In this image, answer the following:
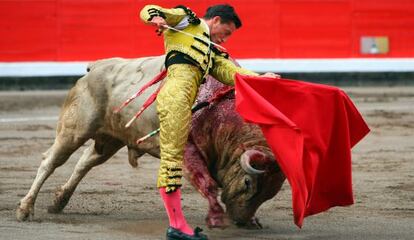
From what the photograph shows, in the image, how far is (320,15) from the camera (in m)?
13.7

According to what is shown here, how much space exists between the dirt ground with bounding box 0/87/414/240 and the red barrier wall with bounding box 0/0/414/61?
2.93 metres

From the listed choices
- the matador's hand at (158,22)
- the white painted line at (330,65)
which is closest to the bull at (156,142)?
the matador's hand at (158,22)

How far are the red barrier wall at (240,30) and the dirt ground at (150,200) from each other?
293 centimetres

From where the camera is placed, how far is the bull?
5.43 m

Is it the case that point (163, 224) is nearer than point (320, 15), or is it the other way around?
point (163, 224)

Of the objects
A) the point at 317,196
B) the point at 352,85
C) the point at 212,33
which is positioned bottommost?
the point at 352,85

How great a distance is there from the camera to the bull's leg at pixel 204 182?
5.41 metres

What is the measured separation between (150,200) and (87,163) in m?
0.44

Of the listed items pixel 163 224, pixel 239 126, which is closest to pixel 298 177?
pixel 239 126

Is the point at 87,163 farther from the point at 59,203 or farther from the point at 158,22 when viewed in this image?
the point at 158,22

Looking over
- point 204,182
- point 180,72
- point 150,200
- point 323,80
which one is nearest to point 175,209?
point 204,182

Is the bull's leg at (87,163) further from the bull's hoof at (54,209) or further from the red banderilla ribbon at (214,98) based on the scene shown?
the red banderilla ribbon at (214,98)

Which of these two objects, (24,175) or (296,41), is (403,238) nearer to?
(24,175)

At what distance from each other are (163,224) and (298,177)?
1018 mm
